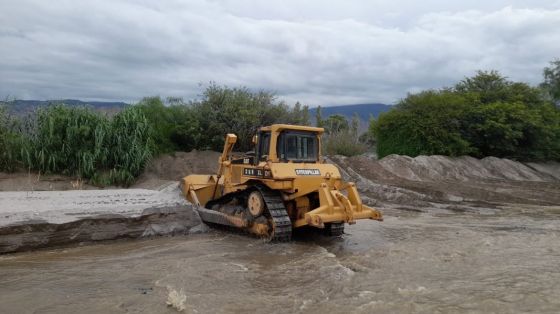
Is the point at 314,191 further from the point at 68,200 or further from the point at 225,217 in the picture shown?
the point at 68,200

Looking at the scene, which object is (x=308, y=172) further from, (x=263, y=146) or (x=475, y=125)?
(x=475, y=125)

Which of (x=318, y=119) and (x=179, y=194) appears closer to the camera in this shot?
(x=179, y=194)

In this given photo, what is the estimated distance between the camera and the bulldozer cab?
1000cm

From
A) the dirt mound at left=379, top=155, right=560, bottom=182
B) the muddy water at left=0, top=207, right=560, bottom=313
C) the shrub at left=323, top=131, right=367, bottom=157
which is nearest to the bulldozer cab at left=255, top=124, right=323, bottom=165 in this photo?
the muddy water at left=0, top=207, right=560, bottom=313

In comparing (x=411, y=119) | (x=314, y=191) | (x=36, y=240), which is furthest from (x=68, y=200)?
(x=411, y=119)

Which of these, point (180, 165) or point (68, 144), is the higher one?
point (68, 144)

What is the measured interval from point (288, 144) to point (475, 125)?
20.2 metres

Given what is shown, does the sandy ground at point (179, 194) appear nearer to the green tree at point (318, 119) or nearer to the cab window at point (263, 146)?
the cab window at point (263, 146)

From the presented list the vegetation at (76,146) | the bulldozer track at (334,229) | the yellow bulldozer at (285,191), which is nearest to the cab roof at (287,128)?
the yellow bulldozer at (285,191)

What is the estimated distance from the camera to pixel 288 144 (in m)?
10.1

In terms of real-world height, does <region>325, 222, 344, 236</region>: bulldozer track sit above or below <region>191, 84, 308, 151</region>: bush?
below

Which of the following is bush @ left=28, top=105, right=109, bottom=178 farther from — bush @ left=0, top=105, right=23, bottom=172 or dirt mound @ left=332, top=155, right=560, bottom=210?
dirt mound @ left=332, top=155, right=560, bottom=210

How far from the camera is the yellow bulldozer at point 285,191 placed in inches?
370

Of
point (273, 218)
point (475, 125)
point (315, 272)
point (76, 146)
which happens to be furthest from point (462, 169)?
point (315, 272)
